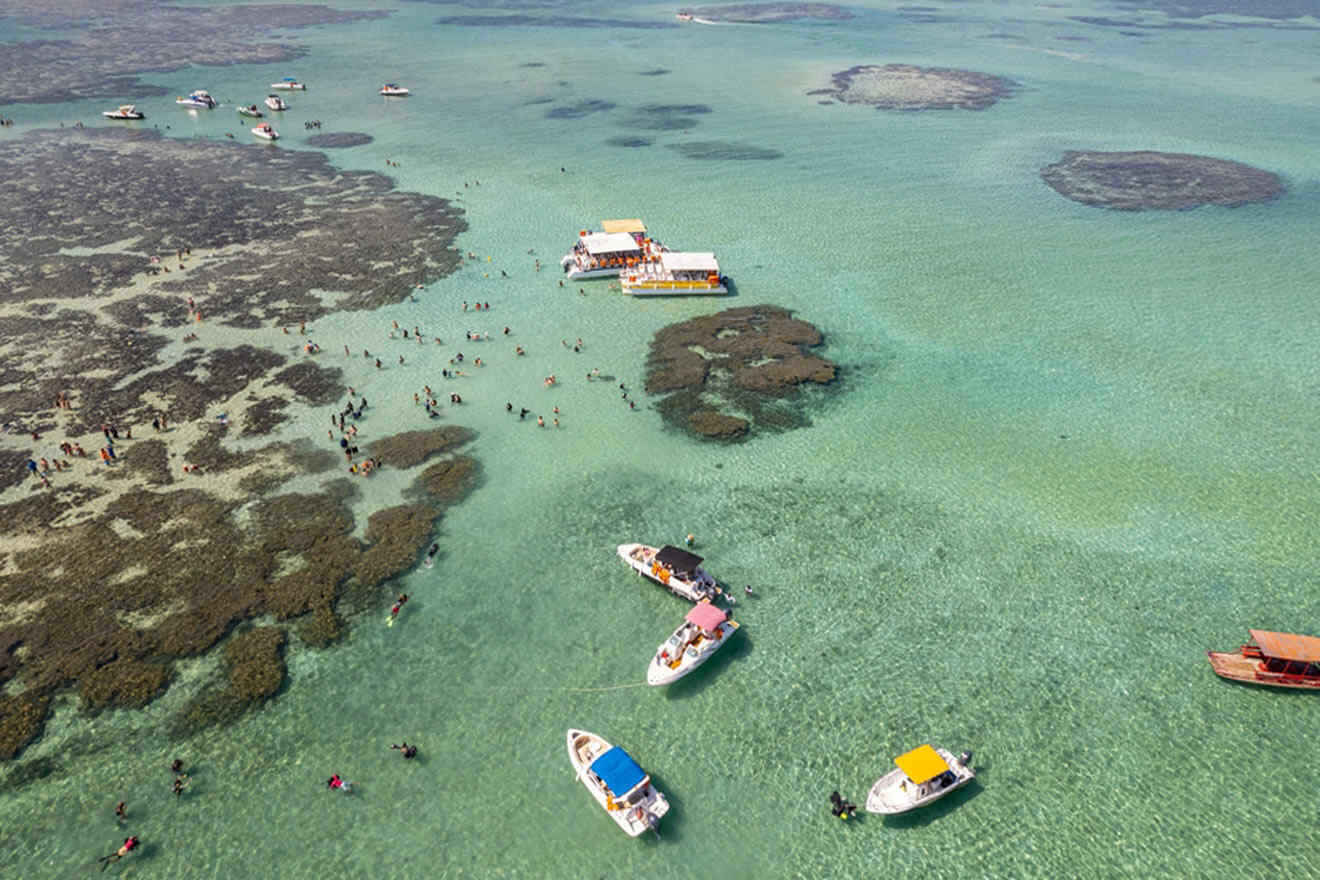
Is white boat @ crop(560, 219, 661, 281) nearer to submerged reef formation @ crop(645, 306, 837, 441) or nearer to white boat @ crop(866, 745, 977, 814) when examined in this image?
submerged reef formation @ crop(645, 306, 837, 441)

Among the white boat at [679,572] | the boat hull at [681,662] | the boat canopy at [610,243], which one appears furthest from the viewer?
the boat canopy at [610,243]

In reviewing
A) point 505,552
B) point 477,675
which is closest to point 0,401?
point 505,552

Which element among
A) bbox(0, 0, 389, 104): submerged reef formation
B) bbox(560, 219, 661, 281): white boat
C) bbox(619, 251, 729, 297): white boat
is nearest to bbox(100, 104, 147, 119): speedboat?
bbox(0, 0, 389, 104): submerged reef formation

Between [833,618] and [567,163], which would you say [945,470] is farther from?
[567,163]

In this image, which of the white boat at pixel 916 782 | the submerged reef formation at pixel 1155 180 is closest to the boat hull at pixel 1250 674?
the white boat at pixel 916 782

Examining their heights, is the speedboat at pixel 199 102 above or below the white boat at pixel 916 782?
above

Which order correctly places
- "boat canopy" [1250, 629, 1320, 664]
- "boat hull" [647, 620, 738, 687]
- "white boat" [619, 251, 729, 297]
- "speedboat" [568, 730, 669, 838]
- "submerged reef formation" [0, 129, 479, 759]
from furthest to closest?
"white boat" [619, 251, 729, 297] → "submerged reef formation" [0, 129, 479, 759] → "boat hull" [647, 620, 738, 687] → "boat canopy" [1250, 629, 1320, 664] → "speedboat" [568, 730, 669, 838]

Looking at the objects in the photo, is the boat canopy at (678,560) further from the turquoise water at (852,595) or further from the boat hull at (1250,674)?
the boat hull at (1250,674)
